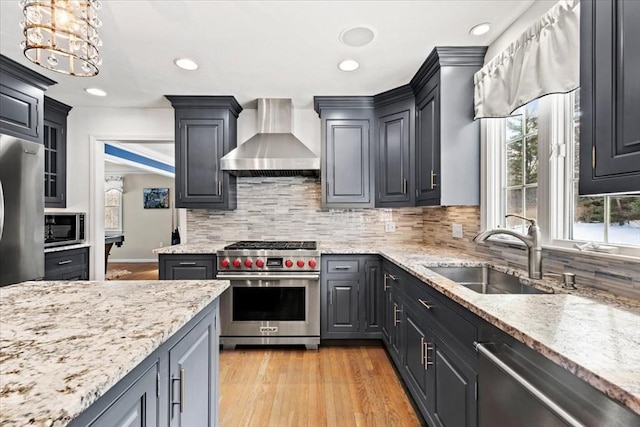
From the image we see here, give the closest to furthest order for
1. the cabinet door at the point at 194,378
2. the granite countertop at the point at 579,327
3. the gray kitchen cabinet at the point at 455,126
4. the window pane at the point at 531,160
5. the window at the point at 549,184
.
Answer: the granite countertop at the point at 579,327 → the cabinet door at the point at 194,378 → the window at the point at 549,184 → the window pane at the point at 531,160 → the gray kitchen cabinet at the point at 455,126

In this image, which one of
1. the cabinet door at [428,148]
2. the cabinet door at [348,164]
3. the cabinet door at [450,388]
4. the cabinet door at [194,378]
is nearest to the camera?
the cabinet door at [194,378]

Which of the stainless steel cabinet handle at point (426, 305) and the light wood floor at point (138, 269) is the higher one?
the stainless steel cabinet handle at point (426, 305)

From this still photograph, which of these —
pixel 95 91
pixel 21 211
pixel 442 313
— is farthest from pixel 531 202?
pixel 95 91

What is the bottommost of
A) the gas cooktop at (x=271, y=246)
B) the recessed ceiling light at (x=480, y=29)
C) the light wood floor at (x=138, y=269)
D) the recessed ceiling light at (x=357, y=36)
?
the light wood floor at (x=138, y=269)

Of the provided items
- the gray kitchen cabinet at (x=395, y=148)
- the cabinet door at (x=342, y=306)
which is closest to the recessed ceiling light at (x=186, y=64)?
the gray kitchen cabinet at (x=395, y=148)

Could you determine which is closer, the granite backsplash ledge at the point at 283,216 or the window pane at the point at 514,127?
the window pane at the point at 514,127

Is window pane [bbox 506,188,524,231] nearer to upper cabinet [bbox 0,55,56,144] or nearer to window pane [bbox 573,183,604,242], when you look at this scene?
window pane [bbox 573,183,604,242]

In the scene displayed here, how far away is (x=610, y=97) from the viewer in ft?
3.14

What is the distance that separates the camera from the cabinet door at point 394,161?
2912mm

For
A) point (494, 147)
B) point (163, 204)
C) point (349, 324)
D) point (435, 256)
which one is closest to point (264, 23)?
point (494, 147)

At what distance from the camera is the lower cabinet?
0.70 meters

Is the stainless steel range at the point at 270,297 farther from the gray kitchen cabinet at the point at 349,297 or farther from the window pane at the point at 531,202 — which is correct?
the window pane at the point at 531,202

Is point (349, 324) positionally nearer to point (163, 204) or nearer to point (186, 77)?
point (186, 77)

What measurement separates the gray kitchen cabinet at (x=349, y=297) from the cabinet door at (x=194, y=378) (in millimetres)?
1581
